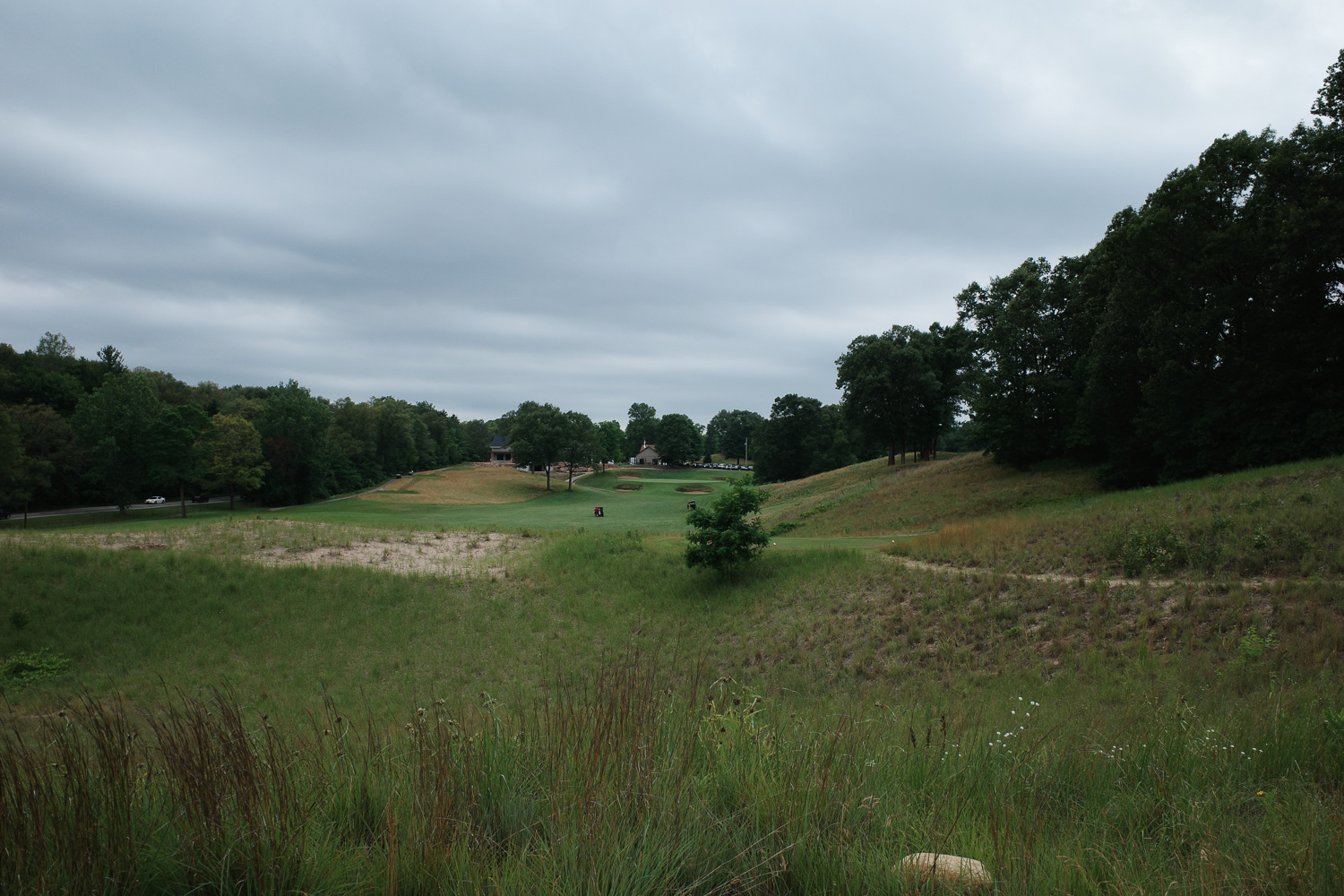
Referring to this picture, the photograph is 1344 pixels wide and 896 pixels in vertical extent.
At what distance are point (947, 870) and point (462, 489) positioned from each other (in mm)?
69416

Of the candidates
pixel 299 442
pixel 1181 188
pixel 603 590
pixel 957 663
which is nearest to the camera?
pixel 957 663

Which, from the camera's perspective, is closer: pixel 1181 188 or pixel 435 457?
pixel 1181 188

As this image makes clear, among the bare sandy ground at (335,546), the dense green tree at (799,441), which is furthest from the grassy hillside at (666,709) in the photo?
the dense green tree at (799,441)

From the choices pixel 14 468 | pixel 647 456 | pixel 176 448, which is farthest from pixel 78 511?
pixel 647 456

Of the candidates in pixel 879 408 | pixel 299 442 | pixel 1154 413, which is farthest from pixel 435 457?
pixel 1154 413

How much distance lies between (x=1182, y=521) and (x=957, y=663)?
7.59 m

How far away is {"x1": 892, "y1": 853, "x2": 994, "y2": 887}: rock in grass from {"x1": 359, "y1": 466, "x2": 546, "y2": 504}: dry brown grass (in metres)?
61.9

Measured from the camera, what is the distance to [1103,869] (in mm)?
2561

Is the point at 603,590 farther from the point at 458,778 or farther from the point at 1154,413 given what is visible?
the point at 1154,413

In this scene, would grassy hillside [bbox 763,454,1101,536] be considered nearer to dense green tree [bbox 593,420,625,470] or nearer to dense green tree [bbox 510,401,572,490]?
dense green tree [bbox 510,401,572,490]

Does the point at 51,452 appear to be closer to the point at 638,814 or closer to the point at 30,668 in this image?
the point at 30,668

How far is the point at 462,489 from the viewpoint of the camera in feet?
221

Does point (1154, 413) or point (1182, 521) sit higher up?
point (1154, 413)

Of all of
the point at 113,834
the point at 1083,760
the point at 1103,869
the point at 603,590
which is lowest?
the point at 603,590
